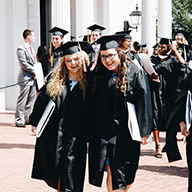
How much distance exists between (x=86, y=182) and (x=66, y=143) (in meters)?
1.94

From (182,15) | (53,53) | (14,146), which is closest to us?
(53,53)

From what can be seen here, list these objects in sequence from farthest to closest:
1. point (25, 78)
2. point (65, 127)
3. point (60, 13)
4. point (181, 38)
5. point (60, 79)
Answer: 1. point (25, 78)
2. point (60, 13)
3. point (181, 38)
4. point (60, 79)
5. point (65, 127)

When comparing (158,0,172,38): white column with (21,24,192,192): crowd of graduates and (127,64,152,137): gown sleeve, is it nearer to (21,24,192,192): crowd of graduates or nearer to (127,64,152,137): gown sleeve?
(21,24,192,192): crowd of graduates

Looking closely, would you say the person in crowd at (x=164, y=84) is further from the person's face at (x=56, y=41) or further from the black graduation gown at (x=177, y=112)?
the black graduation gown at (x=177, y=112)

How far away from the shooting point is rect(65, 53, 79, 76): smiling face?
4.69 m

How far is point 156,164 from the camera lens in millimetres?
7465

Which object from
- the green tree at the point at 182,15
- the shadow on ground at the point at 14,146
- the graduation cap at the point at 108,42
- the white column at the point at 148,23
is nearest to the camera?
the graduation cap at the point at 108,42

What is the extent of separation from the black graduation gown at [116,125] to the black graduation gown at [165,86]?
11.8ft

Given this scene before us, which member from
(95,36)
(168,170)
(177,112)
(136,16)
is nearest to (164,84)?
(95,36)

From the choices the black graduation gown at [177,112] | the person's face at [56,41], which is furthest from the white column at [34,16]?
the black graduation gown at [177,112]

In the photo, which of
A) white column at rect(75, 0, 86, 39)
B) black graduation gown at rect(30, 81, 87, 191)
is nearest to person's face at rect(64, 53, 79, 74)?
black graduation gown at rect(30, 81, 87, 191)

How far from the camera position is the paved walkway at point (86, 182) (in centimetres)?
600

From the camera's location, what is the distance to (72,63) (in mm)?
4691

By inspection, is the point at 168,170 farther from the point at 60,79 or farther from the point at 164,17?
the point at 164,17
